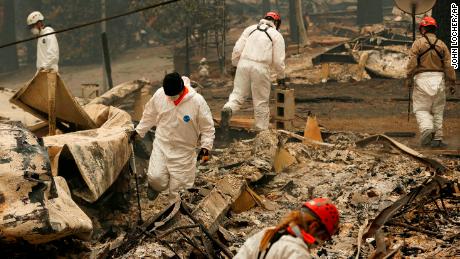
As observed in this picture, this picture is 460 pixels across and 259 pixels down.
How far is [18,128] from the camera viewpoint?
22.1 feet

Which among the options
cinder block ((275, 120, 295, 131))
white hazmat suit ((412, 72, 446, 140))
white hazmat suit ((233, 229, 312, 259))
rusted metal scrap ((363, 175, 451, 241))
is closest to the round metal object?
white hazmat suit ((412, 72, 446, 140))

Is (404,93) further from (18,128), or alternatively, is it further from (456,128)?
(18,128)

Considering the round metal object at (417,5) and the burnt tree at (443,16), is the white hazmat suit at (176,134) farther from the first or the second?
the burnt tree at (443,16)

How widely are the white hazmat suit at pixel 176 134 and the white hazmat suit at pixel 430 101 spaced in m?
3.91

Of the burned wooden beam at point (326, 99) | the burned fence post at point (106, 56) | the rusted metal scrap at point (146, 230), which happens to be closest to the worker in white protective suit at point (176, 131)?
the rusted metal scrap at point (146, 230)

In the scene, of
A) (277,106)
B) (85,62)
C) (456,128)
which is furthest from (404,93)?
(85,62)

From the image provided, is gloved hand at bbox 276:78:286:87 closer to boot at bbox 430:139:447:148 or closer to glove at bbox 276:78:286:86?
glove at bbox 276:78:286:86

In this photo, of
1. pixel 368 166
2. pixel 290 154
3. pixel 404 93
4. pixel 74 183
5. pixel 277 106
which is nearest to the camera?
pixel 74 183

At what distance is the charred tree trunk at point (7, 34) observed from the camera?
80.9ft

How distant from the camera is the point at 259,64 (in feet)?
36.9

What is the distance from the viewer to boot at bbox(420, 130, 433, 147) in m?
10.9

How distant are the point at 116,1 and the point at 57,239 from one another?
20.7 meters

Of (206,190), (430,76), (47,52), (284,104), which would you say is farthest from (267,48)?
(47,52)

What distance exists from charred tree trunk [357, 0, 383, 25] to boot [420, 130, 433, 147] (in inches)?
655
